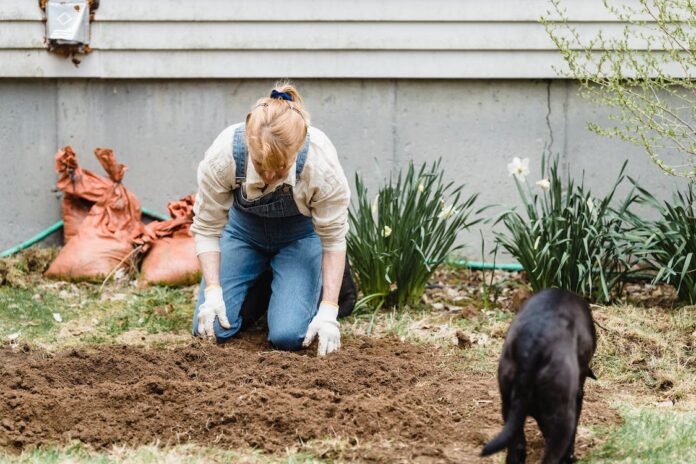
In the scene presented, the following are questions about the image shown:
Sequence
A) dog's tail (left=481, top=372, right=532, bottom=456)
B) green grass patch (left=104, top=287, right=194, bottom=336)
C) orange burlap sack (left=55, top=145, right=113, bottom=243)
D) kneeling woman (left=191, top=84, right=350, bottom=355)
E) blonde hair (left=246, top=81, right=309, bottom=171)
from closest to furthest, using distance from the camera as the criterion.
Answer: dog's tail (left=481, top=372, right=532, bottom=456) → blonde hair (left=246, top=81, right=309, bottom=171) → kneeling woman (left=191, top=84, right=350, bottom=355) → green grass patch (left=104, top=287, right=194, bottom=336) → orange burlap sack (left=55, top=145, right=113, bottom=243)

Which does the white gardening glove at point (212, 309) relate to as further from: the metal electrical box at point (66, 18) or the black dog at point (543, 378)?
the metal electrical box at point (66, 18)

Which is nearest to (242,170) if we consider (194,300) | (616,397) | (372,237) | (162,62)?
(372,237)

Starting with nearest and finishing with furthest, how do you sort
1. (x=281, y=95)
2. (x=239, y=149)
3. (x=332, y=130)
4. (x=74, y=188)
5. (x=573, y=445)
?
(x=573, y=445)
(x=281, y=95)
(x=239, y=149)
(x=74, y=188)
(x=332, y=130)

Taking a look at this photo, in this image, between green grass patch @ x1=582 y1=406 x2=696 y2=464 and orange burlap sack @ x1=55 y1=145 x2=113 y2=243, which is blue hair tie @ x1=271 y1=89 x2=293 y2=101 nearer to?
green grass patch @ x1=582 y1=406 x2=696 y2=464

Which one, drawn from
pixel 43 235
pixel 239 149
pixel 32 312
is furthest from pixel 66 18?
pixel 239 149

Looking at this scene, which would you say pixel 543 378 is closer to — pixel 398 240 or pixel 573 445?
pixel 573 445

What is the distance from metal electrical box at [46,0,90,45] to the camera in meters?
6.34

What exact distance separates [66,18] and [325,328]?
3.28 metres

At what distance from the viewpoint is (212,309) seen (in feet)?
14.6

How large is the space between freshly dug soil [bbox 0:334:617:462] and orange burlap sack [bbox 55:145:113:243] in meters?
2.15

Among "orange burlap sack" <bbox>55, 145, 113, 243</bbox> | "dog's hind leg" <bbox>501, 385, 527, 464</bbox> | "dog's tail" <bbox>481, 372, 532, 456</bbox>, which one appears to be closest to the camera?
"dog's tail" <bbox>481, 372, 532, 456</bbox>

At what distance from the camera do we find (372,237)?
17.4ft

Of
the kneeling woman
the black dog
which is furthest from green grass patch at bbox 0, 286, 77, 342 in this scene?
the black dog

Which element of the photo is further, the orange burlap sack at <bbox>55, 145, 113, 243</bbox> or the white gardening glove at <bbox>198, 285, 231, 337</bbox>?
the orange burlap sack at <bbox>55, 145, 113, 243</bbox>
